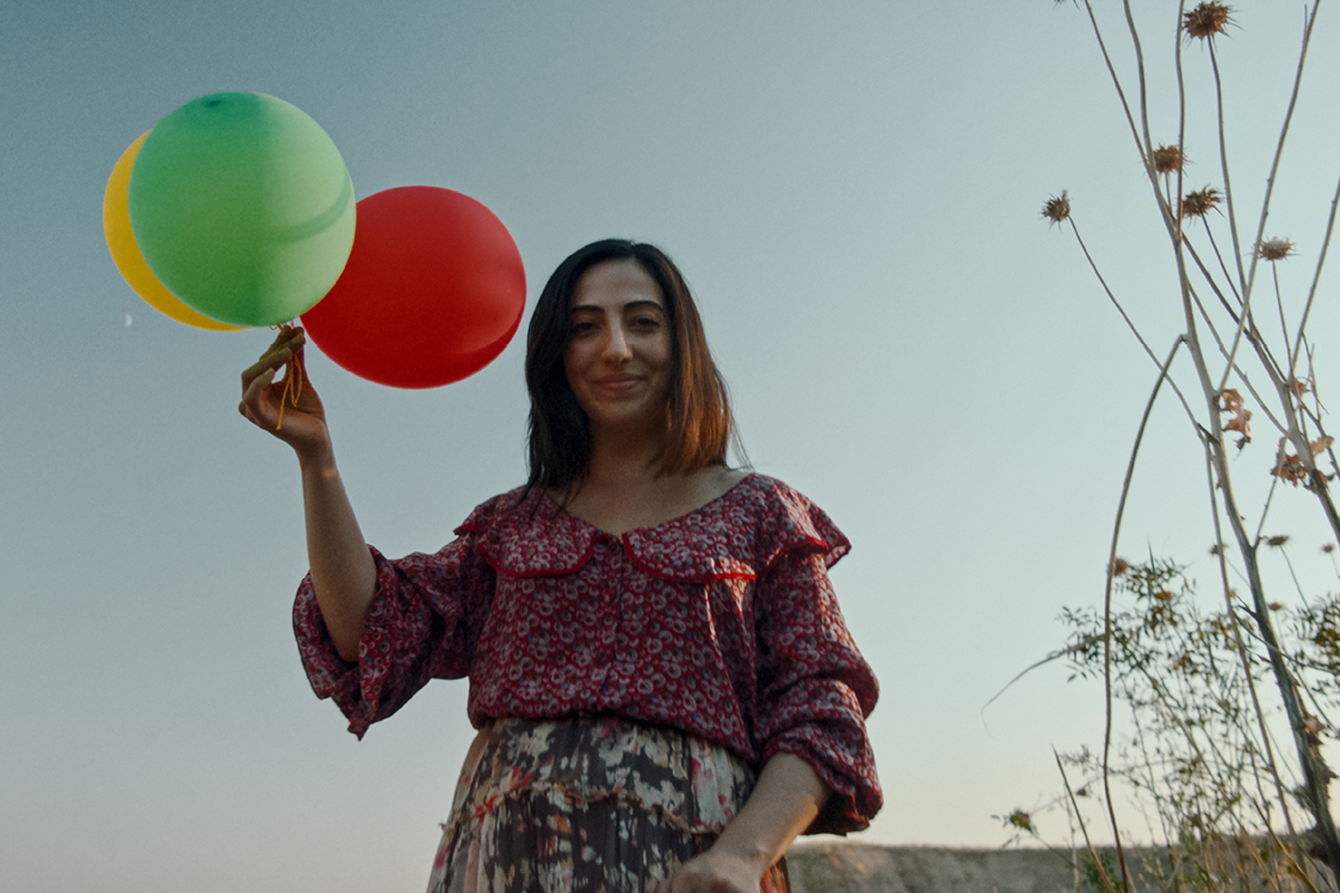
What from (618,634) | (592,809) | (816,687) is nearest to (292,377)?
(618,634)

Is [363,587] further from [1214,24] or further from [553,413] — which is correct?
[1214,24]

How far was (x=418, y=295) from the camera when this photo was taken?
62.7 inches

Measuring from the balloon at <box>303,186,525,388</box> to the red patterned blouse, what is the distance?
337 millimetres

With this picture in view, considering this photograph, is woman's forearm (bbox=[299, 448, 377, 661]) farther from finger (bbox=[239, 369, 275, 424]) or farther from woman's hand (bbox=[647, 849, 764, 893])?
woman's hand (bbox=[647, 849, 764, 893])

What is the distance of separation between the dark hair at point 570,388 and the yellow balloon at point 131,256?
0.57 meters

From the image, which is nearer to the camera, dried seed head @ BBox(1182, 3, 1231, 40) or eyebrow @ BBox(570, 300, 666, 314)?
dried seed head @ BBox(1182, 3, 1231, 40)

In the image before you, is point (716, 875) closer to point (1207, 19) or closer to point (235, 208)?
point (235, 208)

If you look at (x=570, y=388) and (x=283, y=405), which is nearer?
(x=283, y=405)

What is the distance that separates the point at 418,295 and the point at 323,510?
0.40 m

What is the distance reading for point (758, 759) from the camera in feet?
4.84

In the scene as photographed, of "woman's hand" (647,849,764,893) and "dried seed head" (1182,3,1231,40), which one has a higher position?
"dried seed head" (1182,3,1231,40)

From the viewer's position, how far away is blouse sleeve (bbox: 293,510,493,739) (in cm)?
152

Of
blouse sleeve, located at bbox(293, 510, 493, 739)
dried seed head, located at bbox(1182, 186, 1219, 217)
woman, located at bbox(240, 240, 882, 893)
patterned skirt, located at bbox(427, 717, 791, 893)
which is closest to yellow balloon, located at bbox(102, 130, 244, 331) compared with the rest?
woman, located at bbox(240, 240, 882, 893)

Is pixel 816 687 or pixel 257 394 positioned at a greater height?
pixel 257 394
